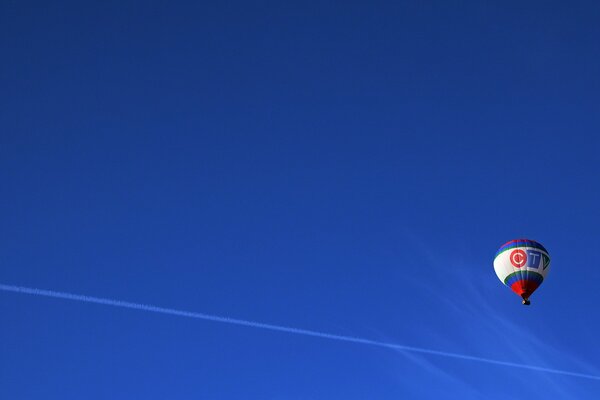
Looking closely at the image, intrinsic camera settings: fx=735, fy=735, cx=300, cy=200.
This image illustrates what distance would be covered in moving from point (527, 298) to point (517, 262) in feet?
7.49

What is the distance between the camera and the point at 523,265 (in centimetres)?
4562

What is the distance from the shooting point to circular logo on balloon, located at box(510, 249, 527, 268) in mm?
45719

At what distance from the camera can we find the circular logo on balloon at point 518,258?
45.7 meters

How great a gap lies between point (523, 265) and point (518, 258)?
54 centimetres

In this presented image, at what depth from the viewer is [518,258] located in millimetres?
45875

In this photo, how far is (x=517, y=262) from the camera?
45781mm

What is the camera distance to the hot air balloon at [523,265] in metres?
45.4

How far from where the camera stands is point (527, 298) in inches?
1790

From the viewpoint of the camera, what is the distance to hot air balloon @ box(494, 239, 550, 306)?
45.4 meters
